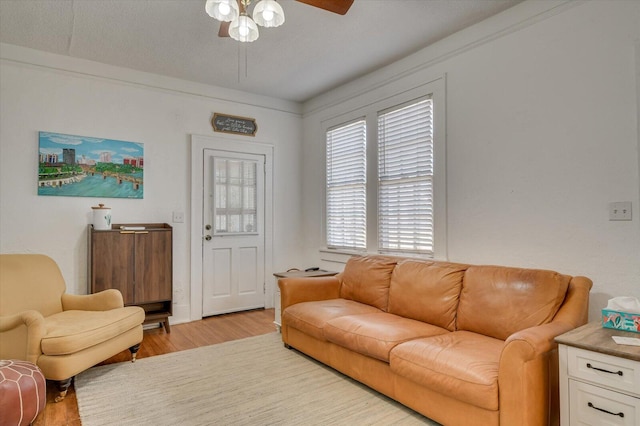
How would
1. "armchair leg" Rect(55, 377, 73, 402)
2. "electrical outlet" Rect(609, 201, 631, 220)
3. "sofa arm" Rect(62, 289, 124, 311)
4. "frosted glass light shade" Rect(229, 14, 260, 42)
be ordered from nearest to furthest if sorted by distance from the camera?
"frosted glass light shade" Rect(229, 14, 260, 42) < "electrical outlet" Rect(609, 201, 631, 220) < "armchair leg" Rect(55, 377, 73, 402) < "sofa arm" Rect(62, 289, 124, 311)

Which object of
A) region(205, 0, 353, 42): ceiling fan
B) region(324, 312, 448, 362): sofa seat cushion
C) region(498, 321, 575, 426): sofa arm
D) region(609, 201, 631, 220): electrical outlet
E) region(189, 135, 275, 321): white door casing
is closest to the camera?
region(498, 321, 575, 426): sofa arm

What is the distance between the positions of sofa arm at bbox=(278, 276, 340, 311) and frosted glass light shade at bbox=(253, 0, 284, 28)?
2.23 m

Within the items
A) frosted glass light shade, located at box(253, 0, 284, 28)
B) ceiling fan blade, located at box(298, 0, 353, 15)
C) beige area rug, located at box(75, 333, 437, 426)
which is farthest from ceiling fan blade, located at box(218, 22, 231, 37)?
beige area rug, located at box(75, 333, 437, 426)

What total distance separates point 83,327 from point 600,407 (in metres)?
3.14

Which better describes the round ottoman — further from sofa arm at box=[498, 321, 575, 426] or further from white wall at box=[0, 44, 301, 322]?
sofa arm at box=[498, 321, 575, 426]

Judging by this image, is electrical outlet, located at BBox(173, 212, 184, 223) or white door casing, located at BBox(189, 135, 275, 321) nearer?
electrical outlet, located at BBox(173, 212, 184, 223)

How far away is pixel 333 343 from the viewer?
2820mm

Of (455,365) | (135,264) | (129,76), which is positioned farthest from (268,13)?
(135,264)

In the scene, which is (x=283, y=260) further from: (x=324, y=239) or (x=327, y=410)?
(x=327, y=410)

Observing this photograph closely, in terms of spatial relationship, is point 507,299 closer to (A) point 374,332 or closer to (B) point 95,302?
A: (A) point 374,332

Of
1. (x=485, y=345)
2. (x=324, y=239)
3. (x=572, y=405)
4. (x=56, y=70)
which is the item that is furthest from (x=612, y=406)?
(x=56, y=70)

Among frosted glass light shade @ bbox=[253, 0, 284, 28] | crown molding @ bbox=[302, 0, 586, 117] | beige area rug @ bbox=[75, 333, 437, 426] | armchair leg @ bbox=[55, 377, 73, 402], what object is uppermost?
crown molding @ bbox=[302, 0, 586, 117]

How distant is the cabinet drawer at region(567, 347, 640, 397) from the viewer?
1582mm

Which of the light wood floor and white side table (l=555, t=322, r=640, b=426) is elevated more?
white side table (l=555, t=322, r=640, b=426)
